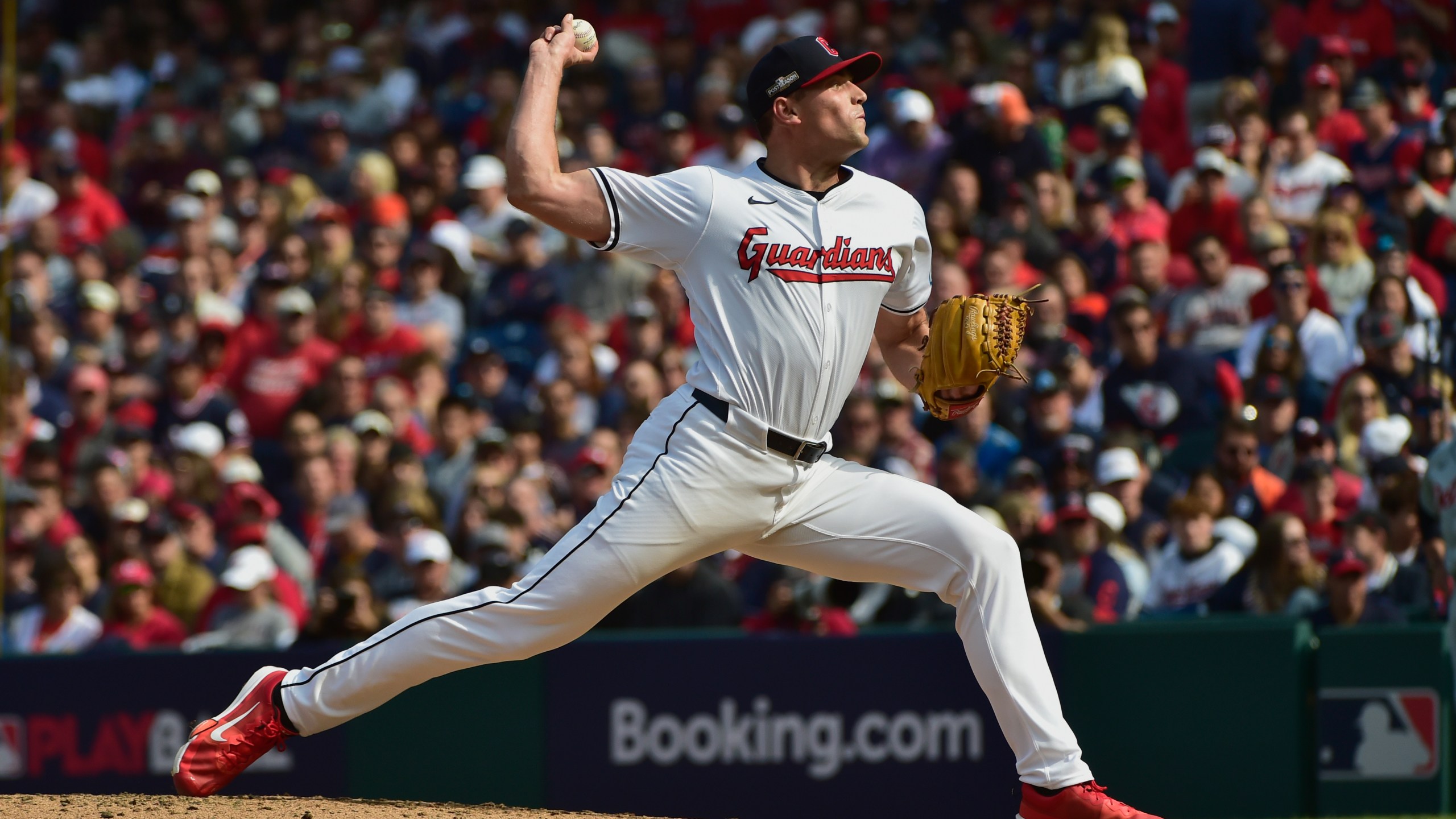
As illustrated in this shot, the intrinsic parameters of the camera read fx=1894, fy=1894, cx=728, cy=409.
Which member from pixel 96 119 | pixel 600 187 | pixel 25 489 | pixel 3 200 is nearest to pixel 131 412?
pixel 25 489

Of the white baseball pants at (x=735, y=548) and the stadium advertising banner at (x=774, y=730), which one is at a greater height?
the white baseball pants at (x=735, y=548)

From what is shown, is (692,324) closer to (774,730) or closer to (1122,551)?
(774,730)

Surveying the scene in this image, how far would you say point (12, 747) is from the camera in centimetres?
888

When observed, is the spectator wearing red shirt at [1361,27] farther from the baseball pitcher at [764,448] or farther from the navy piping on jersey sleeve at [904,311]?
the baseball pitcher at [764,448]

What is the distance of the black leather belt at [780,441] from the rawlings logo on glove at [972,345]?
1.43 feet

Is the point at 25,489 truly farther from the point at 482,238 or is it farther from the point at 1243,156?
→ the point at 1243,156

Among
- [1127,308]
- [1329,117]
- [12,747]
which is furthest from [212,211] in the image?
[1329,117]

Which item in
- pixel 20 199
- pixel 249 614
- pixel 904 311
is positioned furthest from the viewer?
pixel 20 199

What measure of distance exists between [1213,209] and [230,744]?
7082mm

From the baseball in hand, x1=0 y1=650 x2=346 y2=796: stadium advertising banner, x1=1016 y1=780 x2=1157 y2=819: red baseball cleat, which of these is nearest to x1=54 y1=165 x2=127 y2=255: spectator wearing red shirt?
x1=0 y1=650 x2=346 y2=796: stadium advertising banner

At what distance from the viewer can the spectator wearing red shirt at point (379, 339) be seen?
37.2 feet

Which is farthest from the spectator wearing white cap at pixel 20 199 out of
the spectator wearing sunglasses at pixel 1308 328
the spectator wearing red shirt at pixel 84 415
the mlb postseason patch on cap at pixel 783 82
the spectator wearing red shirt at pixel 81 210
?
the mlb postseason patch on cap at pixel 783 82

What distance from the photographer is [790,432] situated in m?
4.63

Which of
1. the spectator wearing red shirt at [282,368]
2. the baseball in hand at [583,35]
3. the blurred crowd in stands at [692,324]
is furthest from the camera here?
the spectator wearing red shirt at [282,368]
